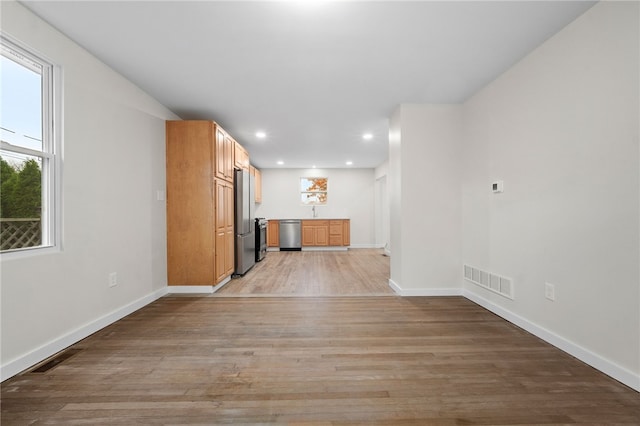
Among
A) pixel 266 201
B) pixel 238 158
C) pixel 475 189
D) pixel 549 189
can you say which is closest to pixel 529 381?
pixel 549 189

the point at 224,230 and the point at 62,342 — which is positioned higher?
the point at 224,230

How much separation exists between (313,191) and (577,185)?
21.5 feet

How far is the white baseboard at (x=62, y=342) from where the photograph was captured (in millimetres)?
1642

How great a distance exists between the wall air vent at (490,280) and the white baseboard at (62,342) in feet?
12.1

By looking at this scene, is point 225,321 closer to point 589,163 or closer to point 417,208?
point 417,208

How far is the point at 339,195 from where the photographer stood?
7.99 m

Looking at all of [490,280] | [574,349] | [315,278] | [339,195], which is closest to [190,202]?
[315,278]

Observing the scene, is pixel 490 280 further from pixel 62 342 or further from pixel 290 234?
pixel 290 234

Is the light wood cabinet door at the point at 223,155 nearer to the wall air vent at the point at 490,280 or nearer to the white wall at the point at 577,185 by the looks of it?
the white wall at the point at 577,185

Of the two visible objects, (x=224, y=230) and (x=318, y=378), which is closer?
(x=318, y=378)

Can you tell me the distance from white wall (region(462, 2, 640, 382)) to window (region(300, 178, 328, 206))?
221 inches

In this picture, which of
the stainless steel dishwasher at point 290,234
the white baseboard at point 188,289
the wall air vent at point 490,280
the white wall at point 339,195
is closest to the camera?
the wall air vent at point 490,280

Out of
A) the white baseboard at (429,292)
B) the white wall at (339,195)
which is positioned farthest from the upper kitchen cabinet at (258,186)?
the white baseboard at (429,292)

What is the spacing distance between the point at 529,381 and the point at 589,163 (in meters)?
1.46
